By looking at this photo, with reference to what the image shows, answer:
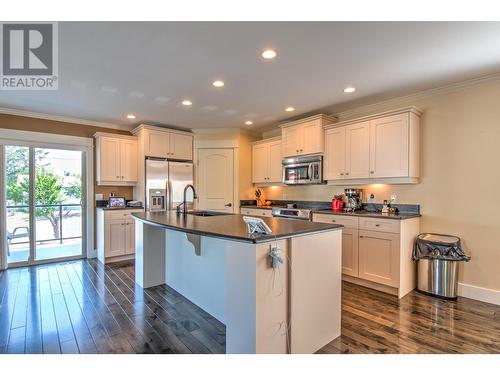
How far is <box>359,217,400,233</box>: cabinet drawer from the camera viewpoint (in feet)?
10.2

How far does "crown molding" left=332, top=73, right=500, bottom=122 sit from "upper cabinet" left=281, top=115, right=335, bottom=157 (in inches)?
11.9

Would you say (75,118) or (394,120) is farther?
(75,118)

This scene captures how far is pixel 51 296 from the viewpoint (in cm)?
302

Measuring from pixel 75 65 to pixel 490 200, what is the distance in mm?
4819

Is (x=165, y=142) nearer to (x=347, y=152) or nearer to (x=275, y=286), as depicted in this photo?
(x=347, y=152)

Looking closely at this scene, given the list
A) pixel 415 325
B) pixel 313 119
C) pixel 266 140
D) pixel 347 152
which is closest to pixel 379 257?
pixel 415 325

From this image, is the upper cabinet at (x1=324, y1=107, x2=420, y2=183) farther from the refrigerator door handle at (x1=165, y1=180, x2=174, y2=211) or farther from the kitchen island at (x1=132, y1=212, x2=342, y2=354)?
the refrigerator door handle at (x1=165, y1=180, x2=174, y2=211)

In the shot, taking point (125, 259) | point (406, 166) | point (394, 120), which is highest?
point (394, 120)

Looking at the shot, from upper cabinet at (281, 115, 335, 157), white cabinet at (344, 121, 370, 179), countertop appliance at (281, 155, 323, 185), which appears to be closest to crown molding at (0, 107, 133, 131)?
upper cabinet at (281, 115, 335, 157)
